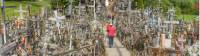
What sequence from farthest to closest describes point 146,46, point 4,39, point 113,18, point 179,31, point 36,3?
1. point 36,3
2. point 113,18
3. point 179,31
4. point 146,46
5. point 4,39

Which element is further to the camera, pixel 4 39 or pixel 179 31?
pixel 179 31

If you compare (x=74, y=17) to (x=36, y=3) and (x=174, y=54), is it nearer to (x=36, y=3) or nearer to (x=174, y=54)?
(x=174, y=54)

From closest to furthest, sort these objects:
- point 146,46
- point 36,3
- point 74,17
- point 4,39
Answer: point 4,39 → point 146,46 → point 74,17 → point 36,3

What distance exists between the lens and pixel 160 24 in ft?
49.3

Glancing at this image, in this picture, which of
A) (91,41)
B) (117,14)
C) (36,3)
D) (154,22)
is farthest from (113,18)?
(36,3)

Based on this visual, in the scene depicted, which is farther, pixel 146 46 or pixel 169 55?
pixel 146 46

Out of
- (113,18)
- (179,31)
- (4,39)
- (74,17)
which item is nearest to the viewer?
(4,39)

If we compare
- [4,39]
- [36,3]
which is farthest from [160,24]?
[36,3]

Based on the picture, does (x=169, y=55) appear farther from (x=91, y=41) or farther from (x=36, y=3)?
(x=36, y=3)

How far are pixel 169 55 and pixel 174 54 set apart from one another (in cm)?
10

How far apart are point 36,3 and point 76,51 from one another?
25.2m

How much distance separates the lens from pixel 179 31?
1447cm

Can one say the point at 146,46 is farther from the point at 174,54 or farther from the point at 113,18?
the point at 113,18

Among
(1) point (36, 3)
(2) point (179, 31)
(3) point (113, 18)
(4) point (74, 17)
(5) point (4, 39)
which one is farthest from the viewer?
(1) point (36, 3)
